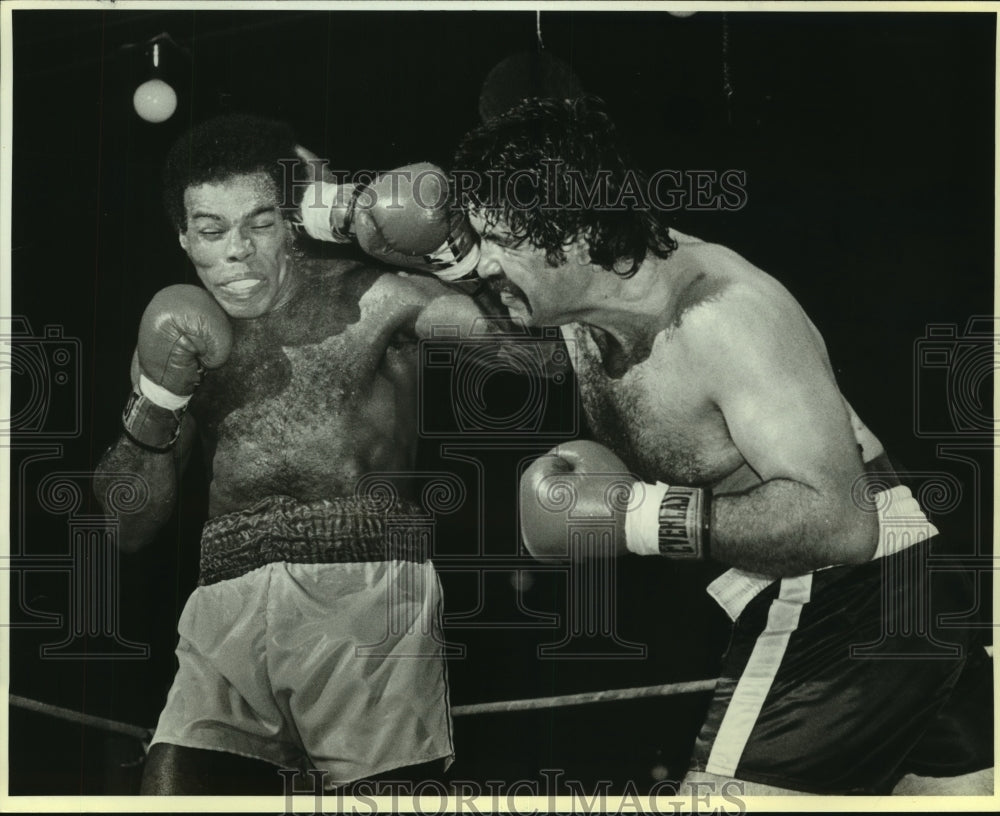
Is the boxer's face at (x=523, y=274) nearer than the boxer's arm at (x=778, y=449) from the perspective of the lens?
No

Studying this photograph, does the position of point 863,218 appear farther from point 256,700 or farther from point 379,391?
point 256,700

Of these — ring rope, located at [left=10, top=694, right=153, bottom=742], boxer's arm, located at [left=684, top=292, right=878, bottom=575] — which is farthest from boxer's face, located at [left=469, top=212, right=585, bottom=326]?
ring rope, located at [left=10, top=694, right=153, bottom=742]

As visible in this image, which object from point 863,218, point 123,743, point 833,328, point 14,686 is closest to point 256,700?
point 123,743

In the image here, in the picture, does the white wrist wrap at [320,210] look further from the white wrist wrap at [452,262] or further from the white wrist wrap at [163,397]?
the white wrist wrap at [163,397]

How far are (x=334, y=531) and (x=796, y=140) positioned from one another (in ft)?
5.11

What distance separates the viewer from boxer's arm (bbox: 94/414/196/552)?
8.96 feet

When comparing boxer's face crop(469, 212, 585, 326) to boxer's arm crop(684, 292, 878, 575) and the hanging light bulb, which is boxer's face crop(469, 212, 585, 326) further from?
the hanging light bulb

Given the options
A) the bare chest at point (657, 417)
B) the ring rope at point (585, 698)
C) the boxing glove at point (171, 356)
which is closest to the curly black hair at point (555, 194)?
the bare chest at point (657, 417)

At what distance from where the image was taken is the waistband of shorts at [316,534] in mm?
2674

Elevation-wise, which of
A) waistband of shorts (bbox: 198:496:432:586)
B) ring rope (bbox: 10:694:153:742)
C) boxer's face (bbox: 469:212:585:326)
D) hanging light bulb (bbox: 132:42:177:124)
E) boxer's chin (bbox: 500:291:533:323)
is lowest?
ring rope (bbox: 10:694:153:742)

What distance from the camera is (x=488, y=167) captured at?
8.87ft

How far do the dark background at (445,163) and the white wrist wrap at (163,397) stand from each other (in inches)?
3.7

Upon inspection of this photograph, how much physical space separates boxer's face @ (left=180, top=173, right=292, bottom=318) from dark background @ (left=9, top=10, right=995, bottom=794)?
12 cm

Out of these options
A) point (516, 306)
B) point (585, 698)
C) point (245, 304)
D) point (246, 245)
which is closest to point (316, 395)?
point (245, 304)
